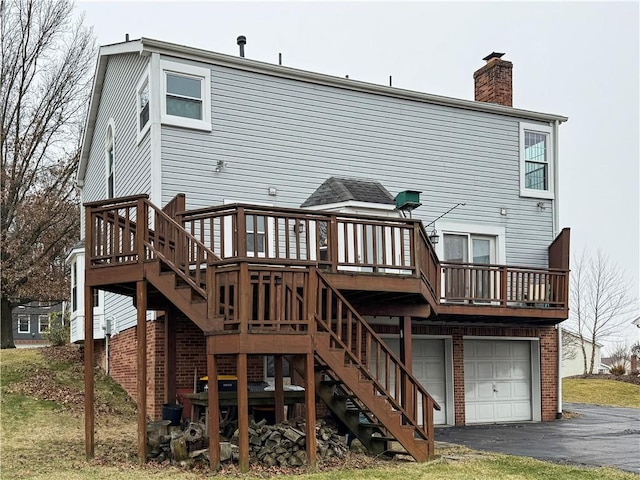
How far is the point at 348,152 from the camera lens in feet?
58.4

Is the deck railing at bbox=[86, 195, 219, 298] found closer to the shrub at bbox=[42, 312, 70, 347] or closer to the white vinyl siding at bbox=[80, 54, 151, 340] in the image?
the white vinyl siding at bbox=[80, 54, 151, 340]

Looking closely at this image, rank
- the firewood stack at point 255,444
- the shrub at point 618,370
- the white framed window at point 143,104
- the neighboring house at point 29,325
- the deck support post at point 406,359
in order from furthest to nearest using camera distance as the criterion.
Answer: the neighboring house at point 29,325, the shrub at point 618,370, the white framed window at point 143,104, the deck support post at point 406,359, the firewood stack at point 255,444

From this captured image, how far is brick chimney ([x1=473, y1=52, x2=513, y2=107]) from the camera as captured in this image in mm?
20625

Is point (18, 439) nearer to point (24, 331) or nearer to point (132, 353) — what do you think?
point (132, 353)

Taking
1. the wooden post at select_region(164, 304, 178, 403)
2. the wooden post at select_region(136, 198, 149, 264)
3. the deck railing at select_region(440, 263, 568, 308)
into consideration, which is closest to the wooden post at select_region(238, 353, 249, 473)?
the wooden post at select_region(136, 198, 149, 264)

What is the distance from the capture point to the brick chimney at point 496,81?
67.7ft

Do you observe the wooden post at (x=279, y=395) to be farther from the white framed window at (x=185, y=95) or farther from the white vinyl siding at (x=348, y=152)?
the white framed window at (x=185, y=95)

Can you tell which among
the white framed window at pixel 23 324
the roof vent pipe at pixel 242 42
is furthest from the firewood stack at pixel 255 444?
the white framed window at pixel 23 324

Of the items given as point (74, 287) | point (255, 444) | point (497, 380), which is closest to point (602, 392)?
point (497, 380)

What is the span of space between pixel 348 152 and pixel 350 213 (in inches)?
164

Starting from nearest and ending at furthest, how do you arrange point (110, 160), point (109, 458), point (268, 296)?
point (109, 458), point (268, 296), point (110, 160)

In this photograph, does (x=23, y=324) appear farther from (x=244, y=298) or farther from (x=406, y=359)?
(x=244, y=298)

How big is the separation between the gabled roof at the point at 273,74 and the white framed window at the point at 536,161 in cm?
35

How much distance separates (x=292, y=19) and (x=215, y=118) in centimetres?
644
